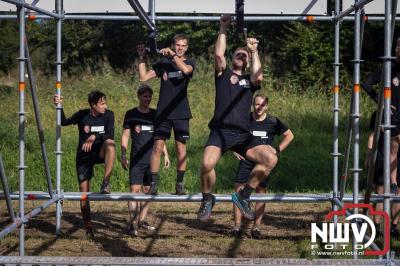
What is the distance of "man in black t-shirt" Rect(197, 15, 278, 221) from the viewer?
7.54 m

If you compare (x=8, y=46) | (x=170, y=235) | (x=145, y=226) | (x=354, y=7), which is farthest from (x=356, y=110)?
(x=8, y=46)

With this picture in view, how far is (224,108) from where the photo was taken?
7.67 m

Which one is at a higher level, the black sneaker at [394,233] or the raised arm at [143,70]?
the raised arm at [143,70]

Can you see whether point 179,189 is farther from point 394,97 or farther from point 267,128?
point 394,97

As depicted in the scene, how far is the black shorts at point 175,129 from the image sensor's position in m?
8.80

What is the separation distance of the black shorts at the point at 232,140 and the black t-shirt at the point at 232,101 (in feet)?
0.17

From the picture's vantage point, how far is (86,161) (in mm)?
9672

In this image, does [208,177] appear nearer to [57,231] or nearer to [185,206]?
[57,231]

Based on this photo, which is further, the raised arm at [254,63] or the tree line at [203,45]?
the tree line at [203,45]

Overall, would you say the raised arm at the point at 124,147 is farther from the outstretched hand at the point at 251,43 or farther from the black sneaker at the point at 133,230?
the outstretched hand at the point at 251,43

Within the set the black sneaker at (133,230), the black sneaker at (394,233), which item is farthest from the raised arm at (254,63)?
the black sneaker at (133,230)

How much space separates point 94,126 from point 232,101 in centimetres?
252

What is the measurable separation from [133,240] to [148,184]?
72 cm

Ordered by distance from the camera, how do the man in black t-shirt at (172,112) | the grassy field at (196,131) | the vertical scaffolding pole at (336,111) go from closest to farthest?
the man in black t-shirt at (172,112), the vertical scaffolding pole at (336,111), the grassy field at (196,131)
